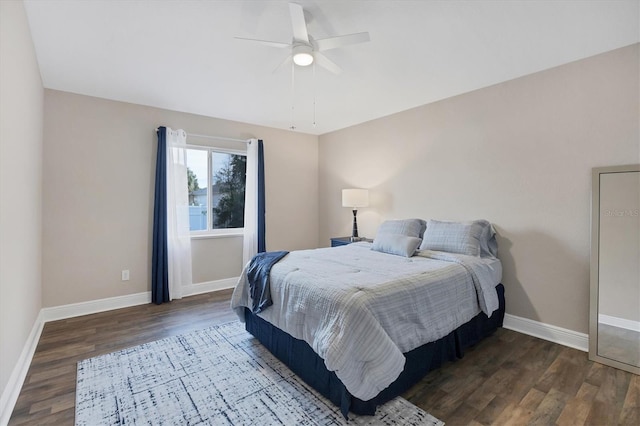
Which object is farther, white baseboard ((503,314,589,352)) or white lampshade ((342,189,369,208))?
white lampshade ((342,189,369,208))

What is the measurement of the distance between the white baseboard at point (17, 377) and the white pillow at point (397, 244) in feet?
9.93

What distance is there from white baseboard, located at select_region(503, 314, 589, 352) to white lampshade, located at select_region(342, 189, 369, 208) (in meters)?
2.20

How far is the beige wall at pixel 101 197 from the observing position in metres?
3.31

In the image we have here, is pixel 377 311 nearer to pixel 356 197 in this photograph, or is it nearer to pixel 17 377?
pixel 17 377

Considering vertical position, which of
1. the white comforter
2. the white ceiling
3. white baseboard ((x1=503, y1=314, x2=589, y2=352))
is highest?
the white ceiling

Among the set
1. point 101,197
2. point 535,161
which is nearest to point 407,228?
point 535,161

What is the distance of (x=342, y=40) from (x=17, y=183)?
2.51 metres

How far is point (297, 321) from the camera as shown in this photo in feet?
6.77

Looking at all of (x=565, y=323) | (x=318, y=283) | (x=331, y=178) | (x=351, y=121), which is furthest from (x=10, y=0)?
(x=565, y=323)

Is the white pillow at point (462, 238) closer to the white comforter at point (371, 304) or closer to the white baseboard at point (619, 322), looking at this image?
the white comforter at point (371, 304)

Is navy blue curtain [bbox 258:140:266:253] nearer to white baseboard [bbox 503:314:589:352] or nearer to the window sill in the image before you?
the window sill

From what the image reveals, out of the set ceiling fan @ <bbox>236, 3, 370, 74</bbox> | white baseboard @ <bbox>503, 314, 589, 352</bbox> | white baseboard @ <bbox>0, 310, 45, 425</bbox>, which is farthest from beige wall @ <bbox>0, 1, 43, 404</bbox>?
white baseboard @ <bbox>503, 314, 589, 352</bbox>

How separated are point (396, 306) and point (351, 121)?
11.2 ft

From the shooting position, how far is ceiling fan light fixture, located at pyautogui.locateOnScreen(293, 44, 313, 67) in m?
2.25
